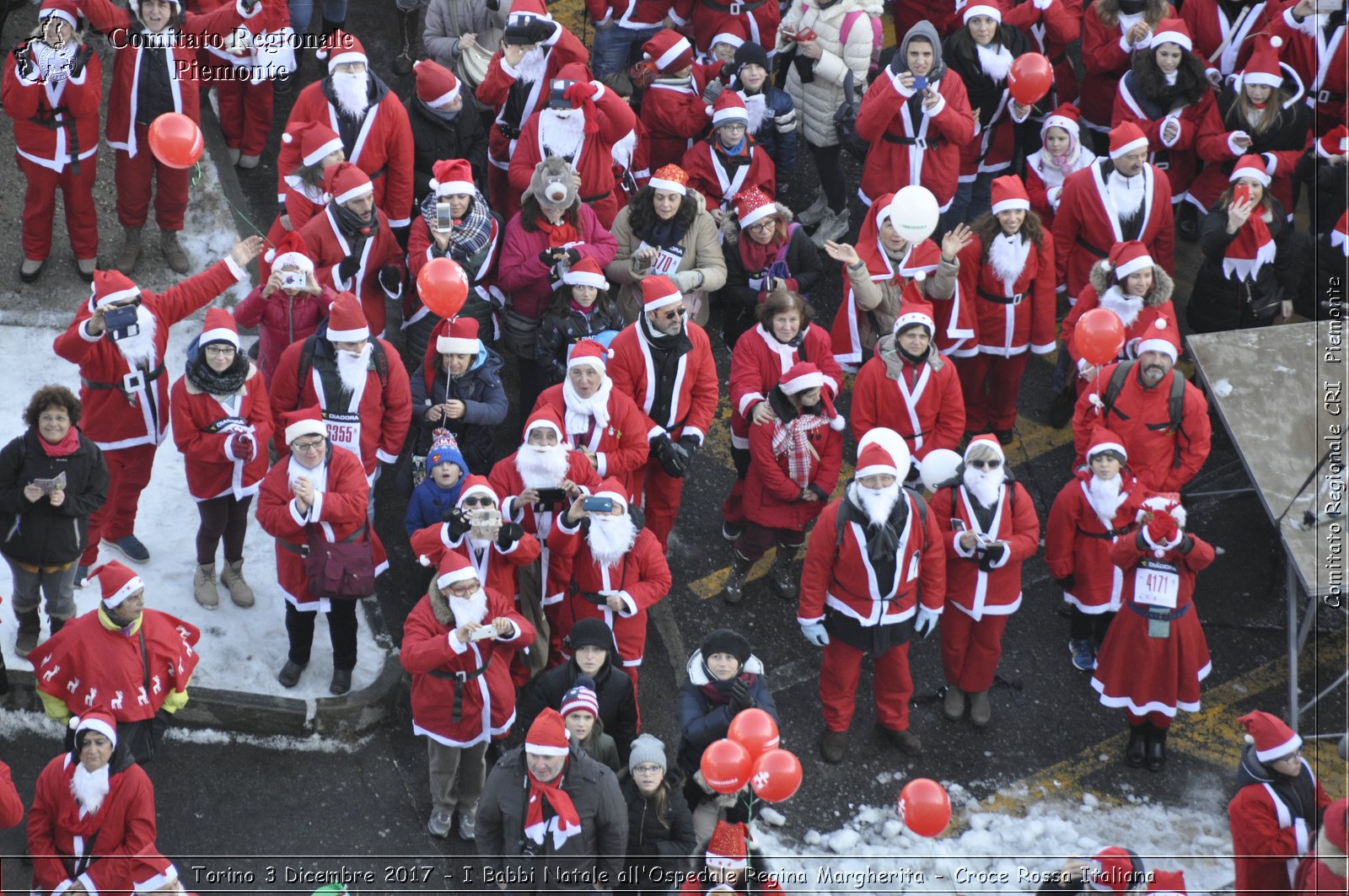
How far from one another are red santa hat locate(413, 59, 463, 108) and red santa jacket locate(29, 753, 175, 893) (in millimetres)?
5148

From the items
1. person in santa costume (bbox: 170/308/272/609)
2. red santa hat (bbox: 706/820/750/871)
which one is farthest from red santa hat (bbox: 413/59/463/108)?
red santa hat (bbox: 706/820/750/871)

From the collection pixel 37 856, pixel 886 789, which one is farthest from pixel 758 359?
pixel 37 856

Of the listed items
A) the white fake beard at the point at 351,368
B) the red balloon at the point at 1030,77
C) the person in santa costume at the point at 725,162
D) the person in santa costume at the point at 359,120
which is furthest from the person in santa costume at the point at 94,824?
the red balloon at the point at 1030,77

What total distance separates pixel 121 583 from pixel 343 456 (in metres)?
1.37

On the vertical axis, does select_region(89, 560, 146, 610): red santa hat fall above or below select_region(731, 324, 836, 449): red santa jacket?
below

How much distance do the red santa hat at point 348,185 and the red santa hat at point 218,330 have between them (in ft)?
4.27

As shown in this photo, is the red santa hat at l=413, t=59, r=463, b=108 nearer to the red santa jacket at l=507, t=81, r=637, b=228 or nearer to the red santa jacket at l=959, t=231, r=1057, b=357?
the red santa jacket at l=507, t=81, r=637, b=228

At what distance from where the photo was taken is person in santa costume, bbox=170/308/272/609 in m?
9.58

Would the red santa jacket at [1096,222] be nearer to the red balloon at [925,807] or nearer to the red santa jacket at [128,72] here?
the red santa jacket at [128,72]

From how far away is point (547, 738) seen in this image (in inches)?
319

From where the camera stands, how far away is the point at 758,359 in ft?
34.8

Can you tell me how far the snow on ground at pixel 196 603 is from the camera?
9891 millimetres

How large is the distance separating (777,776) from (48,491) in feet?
12.8

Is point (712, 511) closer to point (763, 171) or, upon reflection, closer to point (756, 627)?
point (756, 627)
